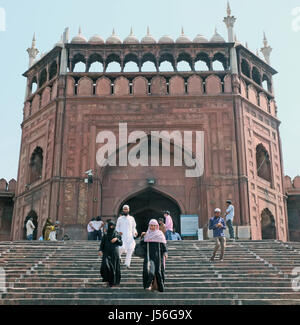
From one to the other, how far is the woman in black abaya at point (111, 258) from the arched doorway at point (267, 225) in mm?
10602

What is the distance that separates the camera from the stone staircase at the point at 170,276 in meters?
6.39

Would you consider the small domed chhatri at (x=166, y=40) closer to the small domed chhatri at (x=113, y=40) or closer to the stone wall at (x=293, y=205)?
the small domed chhatri at (x=113, y=40)

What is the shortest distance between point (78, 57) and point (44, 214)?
18.7 ft

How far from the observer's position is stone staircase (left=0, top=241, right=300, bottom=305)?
6.39 meters

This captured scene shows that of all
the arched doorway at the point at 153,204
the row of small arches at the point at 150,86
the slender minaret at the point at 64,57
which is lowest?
the arched doorway at the point at 153,204

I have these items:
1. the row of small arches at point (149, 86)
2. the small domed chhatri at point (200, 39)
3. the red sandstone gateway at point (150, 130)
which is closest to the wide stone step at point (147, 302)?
the red sandstone gateway at point (150, 130)

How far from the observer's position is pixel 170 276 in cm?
777

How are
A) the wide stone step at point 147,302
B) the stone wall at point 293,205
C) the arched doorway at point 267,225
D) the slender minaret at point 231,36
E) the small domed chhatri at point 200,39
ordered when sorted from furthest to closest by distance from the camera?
the stone wall at point 293,205 → the small domed chhatri at point 200,39 → the slender minaret at point 231,36 → the arched doorway at point 267,225 → the wide stone step at point 147,302

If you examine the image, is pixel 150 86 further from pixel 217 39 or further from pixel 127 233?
pixel 127 233

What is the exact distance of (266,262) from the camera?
9094 mm

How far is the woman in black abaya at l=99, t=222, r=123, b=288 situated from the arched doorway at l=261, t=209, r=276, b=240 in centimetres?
1060

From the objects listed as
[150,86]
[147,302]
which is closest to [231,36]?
[150,86]

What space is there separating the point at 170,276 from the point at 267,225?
387 inches

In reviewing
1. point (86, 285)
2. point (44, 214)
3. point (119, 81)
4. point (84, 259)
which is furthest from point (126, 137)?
point (86, 285)
